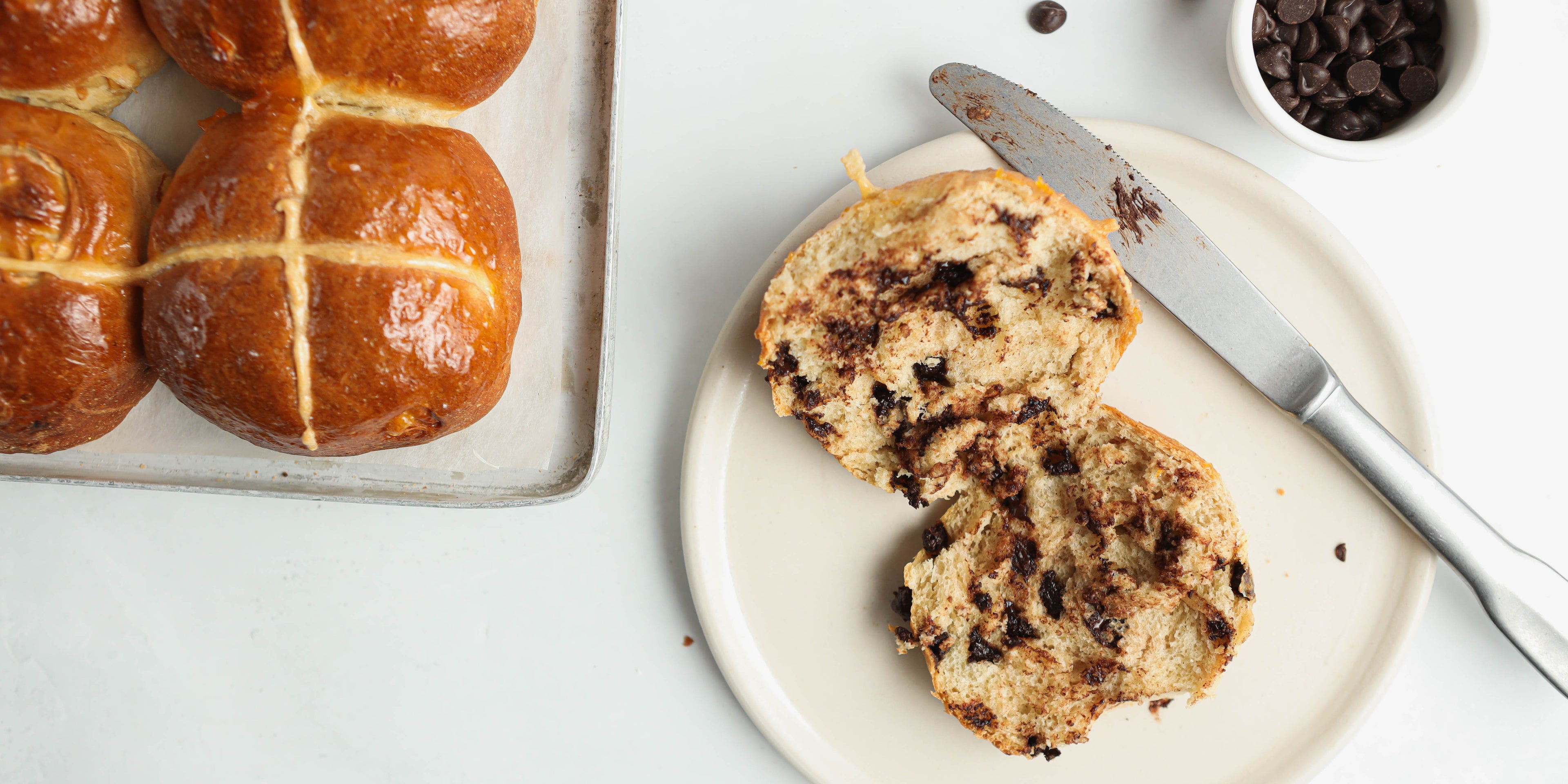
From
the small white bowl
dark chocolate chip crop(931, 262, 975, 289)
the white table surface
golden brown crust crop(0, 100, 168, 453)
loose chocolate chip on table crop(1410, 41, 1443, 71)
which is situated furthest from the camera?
the white table surface

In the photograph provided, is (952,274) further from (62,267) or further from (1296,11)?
(62,267)

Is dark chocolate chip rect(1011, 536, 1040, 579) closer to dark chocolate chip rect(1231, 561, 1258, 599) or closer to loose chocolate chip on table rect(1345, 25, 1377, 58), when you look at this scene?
dark chocolate chip rect(1231, 561, 1258, 599)

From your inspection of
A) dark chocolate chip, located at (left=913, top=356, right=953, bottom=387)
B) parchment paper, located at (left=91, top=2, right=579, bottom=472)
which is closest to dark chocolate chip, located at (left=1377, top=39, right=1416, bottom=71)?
dark chocolate chip, located at (left=913, top=356, right=953, bottom=387)

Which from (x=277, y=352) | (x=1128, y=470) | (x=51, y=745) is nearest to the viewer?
(x=277, y=352)

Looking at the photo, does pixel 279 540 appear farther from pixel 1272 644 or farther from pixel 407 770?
pixel 1272 644

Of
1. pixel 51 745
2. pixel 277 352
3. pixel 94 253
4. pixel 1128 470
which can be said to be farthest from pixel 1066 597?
pixel 51 745

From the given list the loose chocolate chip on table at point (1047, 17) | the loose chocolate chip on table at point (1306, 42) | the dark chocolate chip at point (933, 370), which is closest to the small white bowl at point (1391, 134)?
the loose chocolate chip on table at point (1306, 42)
